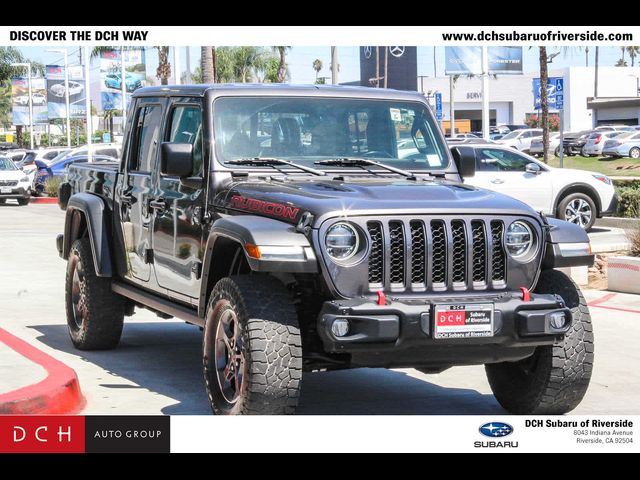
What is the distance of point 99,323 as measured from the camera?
9.70 metres

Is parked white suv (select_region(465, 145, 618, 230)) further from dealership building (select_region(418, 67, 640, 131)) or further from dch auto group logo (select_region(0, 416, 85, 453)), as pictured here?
dealership building (select_region(418, 67, 640, 131))

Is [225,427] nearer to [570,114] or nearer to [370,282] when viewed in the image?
[370,282]

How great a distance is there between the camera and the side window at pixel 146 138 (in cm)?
896

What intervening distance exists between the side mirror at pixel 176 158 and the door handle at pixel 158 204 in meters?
0.64

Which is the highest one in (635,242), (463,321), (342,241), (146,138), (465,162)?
(146,138)

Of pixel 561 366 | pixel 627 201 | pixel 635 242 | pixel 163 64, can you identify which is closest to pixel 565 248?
pixel 561 366

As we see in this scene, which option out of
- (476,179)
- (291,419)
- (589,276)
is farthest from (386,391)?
(476,179)

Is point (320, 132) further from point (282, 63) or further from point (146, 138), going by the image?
point (282, 63)

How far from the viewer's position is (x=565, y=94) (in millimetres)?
103000

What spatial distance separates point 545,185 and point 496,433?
15.3 m

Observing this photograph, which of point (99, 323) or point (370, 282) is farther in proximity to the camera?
point (99, 323)

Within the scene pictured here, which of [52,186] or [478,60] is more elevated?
[478,60]

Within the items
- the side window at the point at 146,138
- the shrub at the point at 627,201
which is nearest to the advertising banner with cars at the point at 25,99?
the shrub at the point at 627,201

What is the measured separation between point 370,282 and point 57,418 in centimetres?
204
